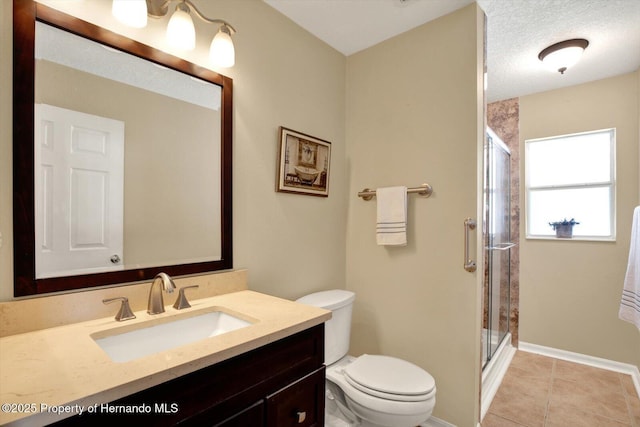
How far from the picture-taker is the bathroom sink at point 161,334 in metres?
0.97

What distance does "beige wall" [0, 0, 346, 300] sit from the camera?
154cm

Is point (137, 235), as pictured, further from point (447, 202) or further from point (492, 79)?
point (492, 79)

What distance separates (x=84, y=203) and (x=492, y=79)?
2937mm

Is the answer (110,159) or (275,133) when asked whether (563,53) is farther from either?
(110,159)

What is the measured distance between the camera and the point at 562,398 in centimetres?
209

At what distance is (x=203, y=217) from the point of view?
4.61 feet

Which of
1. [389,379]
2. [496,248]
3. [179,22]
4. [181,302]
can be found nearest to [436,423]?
[389,379]

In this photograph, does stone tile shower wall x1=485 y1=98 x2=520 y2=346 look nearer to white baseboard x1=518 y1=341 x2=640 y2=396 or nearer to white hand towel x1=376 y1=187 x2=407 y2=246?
white baseboard x1=518 y1=341 x2=640 y2=396

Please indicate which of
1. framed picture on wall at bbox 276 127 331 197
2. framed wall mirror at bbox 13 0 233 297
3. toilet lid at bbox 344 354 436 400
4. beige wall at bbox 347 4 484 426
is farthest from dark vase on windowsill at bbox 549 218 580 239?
framed wall mirror at bbox 13 0 233 297

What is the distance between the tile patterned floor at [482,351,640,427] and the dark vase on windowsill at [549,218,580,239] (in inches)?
42.7

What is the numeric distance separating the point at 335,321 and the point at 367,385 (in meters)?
0.38

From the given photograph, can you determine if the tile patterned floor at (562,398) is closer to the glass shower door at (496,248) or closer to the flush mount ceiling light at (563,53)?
the glass shower door at (496,248)

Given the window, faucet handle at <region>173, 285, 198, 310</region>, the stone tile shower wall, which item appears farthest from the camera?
the stone tile shower wall

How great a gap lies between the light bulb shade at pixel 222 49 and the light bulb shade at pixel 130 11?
0.30 metres
